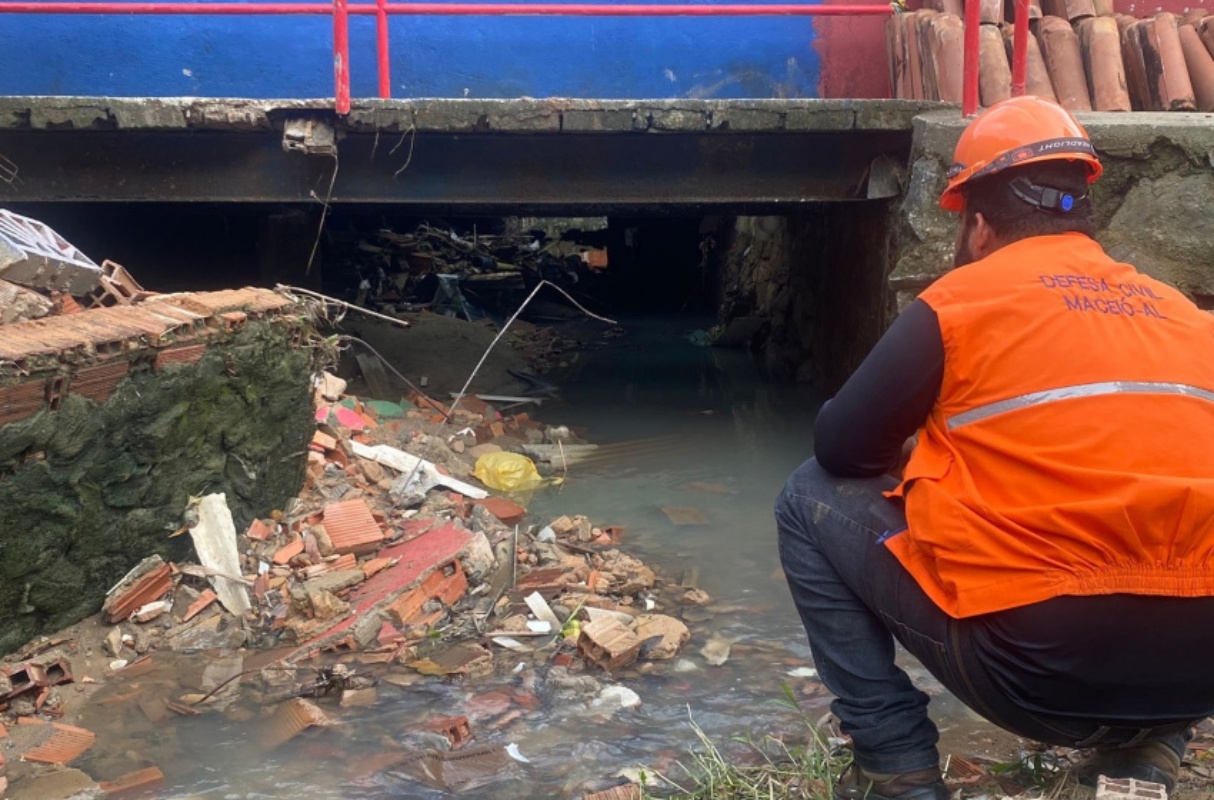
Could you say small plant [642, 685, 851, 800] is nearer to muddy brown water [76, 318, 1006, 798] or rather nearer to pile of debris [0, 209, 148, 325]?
muddy brown water [76, 318, 1006, 798]

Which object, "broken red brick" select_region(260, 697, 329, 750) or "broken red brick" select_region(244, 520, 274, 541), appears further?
"broken red brick" select_region(244, 520, 274, 541)

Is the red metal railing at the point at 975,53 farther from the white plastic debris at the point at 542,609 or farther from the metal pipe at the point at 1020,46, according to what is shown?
the white plastic debris at the point at 542,609

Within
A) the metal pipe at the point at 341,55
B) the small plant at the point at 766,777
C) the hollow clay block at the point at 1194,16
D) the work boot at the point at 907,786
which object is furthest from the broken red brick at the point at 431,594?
the hollow clay block at the point at 1194,16

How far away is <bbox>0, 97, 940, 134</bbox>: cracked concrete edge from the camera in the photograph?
225 inches

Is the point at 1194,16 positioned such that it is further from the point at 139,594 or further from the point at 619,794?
the point at 139,594

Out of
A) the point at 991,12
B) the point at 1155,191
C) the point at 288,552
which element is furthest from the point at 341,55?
the point at 1155,191

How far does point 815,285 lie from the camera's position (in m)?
9.49

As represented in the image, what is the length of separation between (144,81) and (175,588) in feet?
14.4

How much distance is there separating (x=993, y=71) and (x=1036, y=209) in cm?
438

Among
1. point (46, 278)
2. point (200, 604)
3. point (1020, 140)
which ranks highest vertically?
point (1020, 140)

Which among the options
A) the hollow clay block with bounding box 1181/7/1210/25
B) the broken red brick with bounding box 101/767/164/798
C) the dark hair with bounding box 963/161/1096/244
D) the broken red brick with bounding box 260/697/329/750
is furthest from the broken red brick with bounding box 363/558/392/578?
the hollow clay block with bounding box 1181/7/1210/25

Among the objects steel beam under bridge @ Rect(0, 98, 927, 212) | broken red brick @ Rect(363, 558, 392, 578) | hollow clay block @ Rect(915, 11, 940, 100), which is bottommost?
broken red brick @ Rect(363, 558, 392, 578)

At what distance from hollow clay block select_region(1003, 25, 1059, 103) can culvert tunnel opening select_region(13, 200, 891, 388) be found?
1107 millimetres

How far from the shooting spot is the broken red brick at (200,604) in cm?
424
